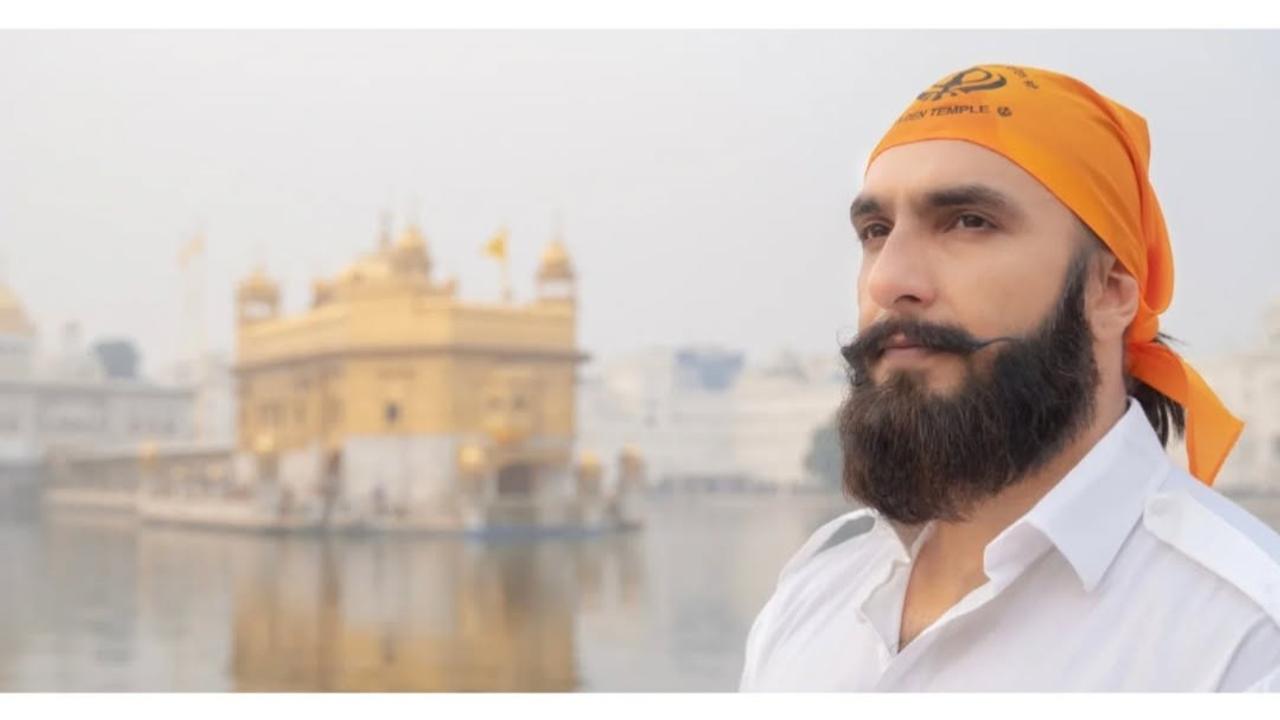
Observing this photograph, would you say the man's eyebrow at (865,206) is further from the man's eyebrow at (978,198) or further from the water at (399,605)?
the water at (399,605)

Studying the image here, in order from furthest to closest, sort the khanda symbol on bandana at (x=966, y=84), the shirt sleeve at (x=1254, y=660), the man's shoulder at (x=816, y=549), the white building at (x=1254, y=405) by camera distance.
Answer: the white building at (x=1254, y=405)
the man's shoulder at (x=816, y=549)
the khanda symbol on bandana at (x=966, y=84)
the shirt sleeve at (x=1254, y=660)

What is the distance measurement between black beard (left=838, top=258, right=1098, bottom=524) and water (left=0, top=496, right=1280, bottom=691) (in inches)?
127

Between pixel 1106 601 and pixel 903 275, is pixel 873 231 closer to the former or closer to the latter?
pixel 903 275

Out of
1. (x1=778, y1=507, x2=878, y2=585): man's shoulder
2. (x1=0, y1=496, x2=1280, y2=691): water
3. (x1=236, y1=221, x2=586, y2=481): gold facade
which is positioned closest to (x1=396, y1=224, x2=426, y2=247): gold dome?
(x1=236, y1=221, x2=586, y2=481): gold facade

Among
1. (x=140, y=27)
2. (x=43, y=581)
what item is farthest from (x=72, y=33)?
(x=43, y=581)

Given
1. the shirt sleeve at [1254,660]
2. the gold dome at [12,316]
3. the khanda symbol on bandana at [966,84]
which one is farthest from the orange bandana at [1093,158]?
the gold dome at [12,316]

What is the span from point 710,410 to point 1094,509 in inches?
141

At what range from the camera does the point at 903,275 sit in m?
0.67

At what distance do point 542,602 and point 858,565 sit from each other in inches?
142

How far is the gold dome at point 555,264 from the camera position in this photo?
3.96 meters

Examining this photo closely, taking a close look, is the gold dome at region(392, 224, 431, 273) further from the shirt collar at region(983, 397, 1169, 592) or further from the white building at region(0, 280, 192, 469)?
the shirt collar at region(983, 397, 1169, 592)

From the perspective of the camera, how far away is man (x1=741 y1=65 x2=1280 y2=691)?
0.63 metres

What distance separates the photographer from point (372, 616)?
4.21 metres

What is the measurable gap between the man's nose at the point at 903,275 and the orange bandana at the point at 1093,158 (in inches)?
2.0
